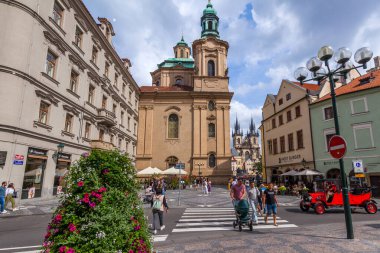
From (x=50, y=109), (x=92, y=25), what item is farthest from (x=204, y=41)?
(x=50, y=109)

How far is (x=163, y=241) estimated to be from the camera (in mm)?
7020

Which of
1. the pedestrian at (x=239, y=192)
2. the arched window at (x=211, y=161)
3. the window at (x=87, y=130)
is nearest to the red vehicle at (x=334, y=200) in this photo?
the pedestrian at (x=239, y=192)

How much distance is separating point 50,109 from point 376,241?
1967cm

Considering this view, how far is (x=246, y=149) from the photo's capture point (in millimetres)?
134375

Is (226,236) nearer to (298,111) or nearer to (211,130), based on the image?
(298,111)

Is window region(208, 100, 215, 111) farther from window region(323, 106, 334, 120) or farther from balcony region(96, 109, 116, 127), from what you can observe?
window region(323, 106, 334, 120)

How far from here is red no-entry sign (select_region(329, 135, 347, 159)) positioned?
21.6 ft

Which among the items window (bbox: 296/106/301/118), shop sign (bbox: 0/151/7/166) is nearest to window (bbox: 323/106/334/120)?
window (bbox: 296/106/301/118)

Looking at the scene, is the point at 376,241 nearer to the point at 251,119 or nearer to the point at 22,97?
the point at 22,97

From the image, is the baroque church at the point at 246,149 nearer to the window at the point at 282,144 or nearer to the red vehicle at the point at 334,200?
the window at the point at 282,144

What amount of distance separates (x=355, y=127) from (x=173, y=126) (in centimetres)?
2703

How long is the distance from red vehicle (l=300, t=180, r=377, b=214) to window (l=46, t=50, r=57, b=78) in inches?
764

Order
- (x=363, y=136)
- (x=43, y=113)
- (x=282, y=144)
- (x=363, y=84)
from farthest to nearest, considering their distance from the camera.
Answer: (x=282, y=144), (x=363, y=84), (x=363, y=136), (x=43, y=113)

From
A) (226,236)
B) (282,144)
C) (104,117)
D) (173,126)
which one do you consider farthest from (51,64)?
(282,144)
